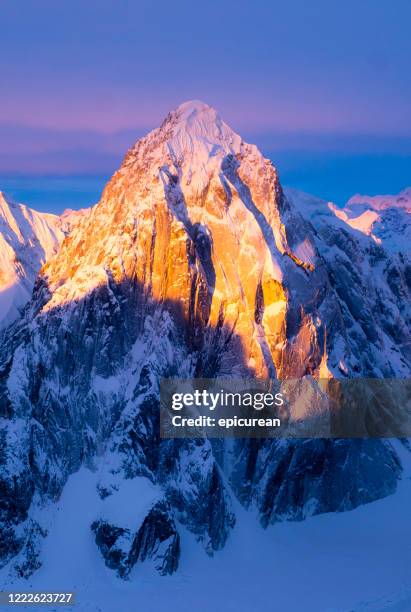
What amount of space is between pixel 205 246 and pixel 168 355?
14830mm

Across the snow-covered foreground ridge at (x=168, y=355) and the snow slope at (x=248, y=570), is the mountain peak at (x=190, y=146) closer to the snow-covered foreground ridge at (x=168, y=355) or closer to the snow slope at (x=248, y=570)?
the snow-covered foreground ridge at (x=168, y=355)

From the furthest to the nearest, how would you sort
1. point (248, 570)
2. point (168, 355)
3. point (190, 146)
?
point (190, 146) → point (168, 355) → point (248, 570)

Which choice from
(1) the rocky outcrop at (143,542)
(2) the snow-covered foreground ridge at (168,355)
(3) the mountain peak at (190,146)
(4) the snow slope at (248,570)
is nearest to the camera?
(4) the snow slope at (248,570)

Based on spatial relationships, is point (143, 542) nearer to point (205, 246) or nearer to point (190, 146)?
point (205, 246)

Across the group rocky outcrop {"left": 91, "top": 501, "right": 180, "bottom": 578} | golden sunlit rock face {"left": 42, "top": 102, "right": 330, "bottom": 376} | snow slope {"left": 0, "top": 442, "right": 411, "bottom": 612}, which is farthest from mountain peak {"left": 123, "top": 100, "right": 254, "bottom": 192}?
rocky outcrop {"left": 91, "top": 501, "right": 180, "bottom": 578}

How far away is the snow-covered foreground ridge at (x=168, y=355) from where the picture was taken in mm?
130125

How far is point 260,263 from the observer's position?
144m

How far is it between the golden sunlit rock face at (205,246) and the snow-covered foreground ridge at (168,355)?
19cm

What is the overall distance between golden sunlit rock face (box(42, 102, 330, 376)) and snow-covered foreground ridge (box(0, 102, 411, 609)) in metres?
0.19

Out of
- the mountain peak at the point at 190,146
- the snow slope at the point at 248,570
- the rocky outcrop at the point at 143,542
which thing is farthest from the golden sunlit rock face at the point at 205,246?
the rocky outcrop at the point at 143,542

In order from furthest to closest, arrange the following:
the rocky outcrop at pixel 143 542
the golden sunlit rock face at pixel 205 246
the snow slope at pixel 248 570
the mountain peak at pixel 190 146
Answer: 1. the mountain peak at pixel 190 146
2. the golden sunlit rock face at pixel 205 246
3. the rocky outcrop at pixel 143 542
4. the snow slope at pixel 248 570

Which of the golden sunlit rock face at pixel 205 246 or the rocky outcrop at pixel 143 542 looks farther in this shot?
the golden sunlit rock face at pixel 205 246

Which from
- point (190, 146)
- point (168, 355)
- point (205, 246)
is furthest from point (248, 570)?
point (190, 146)

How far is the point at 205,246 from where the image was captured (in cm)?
14400
